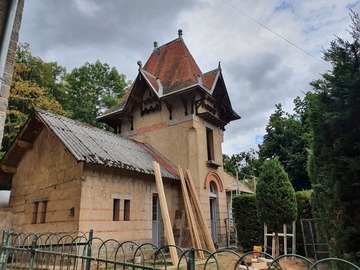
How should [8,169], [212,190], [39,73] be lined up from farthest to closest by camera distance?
[39,73], [212,190], [8,169]

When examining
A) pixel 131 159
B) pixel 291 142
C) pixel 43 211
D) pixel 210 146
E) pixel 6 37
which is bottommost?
pixel 43 211

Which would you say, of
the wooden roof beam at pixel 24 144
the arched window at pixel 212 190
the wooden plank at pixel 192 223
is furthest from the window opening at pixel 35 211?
the arched window at pixel 212 190

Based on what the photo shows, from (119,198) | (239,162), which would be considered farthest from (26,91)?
(239,162)

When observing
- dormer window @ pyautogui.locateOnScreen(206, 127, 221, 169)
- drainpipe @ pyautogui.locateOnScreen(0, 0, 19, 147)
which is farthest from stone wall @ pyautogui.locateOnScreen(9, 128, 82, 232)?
dormer window @ pyautogui.locateOnScreen(206, 127, 221, 169)

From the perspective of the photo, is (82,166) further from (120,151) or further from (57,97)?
(57,97)

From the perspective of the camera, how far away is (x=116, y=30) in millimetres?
11820

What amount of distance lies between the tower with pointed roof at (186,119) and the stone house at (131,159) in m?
0.05

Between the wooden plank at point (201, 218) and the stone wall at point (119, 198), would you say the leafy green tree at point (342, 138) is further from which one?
the stone wall at point (119, 198)

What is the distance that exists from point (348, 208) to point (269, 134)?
1027 inches

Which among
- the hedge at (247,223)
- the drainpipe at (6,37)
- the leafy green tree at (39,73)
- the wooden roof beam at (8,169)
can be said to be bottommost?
the hedge at (247,223)

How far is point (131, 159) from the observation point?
1142 centimetres

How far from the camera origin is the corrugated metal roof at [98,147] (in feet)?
30.4

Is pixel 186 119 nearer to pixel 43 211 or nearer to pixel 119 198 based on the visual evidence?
pixel 119 198

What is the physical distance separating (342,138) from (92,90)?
80.2 ft
